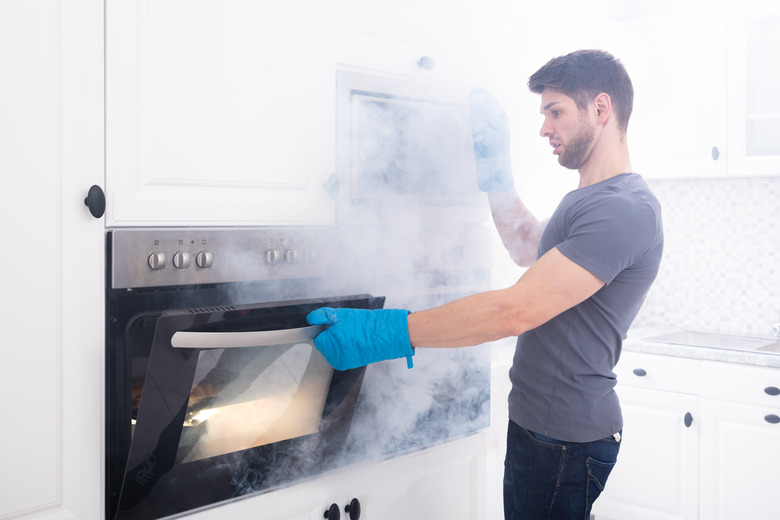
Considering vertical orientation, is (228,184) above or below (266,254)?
above

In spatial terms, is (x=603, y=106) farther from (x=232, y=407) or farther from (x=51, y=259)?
(x=51, y=259)

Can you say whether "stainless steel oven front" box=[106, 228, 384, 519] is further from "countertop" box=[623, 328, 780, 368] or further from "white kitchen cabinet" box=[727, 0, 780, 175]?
"white kitchen cabinet" box=[727, 0, 780, 175]

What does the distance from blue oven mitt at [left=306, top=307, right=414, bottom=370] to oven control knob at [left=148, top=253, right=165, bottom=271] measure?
0.27 m

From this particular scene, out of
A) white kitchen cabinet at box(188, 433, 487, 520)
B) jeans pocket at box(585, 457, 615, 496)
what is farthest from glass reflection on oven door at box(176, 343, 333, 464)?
jeans pocket at box(585, 457, 615, 496)

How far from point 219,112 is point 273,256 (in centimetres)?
28

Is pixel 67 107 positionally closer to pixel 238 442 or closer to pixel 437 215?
pixel 238 442

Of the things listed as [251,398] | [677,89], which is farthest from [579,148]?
[677,89]

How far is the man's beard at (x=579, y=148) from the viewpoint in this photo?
124 centimetres

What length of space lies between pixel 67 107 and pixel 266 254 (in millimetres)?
400

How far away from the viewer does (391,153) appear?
1.26m

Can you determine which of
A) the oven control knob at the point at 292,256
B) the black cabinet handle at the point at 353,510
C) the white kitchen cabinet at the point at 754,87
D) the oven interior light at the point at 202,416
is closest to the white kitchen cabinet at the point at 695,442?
the white kitchen cabinet at the point at 754,87

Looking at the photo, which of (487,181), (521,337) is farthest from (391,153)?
(521,337)

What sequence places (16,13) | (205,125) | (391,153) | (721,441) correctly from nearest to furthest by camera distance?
(16,13) → (205,125) → (391,153) → (721,441)

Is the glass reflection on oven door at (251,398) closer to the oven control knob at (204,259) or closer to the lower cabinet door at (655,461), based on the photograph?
the oven control knob at (204,259)
